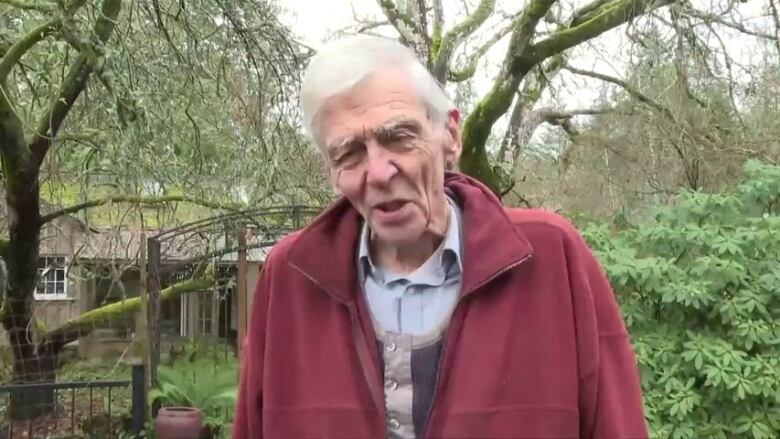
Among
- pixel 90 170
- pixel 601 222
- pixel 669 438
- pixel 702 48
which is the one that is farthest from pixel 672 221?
pixel 90 170

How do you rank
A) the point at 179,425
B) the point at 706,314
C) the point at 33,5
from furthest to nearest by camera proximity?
the point at 33,5 → the point at 179,425 → the point at 706,314

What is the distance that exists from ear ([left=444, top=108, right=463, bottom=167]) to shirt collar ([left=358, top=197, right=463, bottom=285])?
0.25 ft

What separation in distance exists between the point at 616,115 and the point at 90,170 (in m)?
5.50

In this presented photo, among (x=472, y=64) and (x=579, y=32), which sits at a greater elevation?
(x=472, y=64)

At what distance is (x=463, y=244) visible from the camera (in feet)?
A: 4.60

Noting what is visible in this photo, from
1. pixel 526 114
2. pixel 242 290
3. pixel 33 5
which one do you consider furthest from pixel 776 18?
pixel 33 5

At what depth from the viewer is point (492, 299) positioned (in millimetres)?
1319

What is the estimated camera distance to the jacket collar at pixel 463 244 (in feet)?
4.34

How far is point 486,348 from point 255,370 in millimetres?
421

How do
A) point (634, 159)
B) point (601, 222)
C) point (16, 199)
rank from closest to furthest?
1. point (601, 222)
2. point (16, 199)
3. point (634, 159)

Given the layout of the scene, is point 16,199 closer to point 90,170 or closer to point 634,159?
point 90,170

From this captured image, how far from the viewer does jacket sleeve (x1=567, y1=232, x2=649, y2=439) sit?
130cm

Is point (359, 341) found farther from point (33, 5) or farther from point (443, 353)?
point (33, 5)

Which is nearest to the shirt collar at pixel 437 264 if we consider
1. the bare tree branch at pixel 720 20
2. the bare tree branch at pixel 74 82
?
the bare tree branch at pixel 74 82
